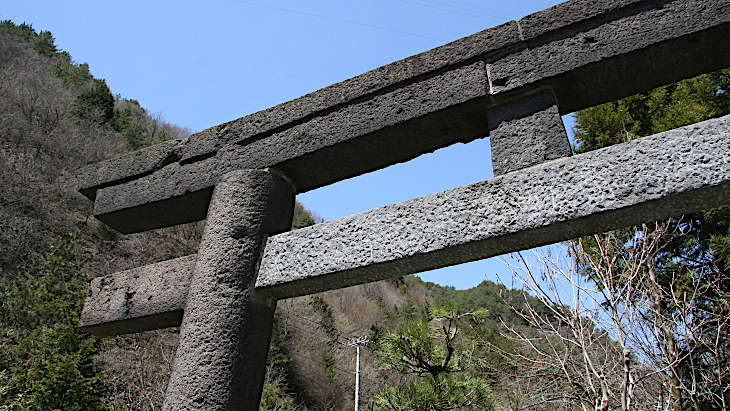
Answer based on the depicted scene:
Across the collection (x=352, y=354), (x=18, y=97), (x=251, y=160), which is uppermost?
(x=18, y=97)

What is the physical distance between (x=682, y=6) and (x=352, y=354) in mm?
16629

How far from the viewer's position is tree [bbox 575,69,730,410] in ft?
14.0

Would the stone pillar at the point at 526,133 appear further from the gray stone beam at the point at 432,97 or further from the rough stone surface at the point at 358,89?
the rough stone surface at the point at 358,89

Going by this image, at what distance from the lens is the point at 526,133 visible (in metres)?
1.92

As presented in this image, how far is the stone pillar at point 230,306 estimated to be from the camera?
6.20 feet

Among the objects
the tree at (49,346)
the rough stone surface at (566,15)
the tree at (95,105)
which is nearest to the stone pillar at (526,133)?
the rough stone surface at (566,15)

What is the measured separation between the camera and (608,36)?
1916 mm

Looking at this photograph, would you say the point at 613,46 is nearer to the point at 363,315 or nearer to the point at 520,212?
the point at 520,212

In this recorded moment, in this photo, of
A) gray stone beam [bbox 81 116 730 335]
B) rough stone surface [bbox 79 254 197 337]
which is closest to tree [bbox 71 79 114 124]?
rough stone surface [bbox 79 254 197 337]

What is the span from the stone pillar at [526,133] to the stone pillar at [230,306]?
1.12m

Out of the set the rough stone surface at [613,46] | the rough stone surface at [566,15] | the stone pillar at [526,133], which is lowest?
the stone pillar at [526,133]

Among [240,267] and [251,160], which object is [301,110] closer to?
[251,160]

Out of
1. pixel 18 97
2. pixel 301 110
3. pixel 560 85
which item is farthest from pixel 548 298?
pixel 18 97

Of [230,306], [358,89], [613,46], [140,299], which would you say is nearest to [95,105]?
[140,299]
